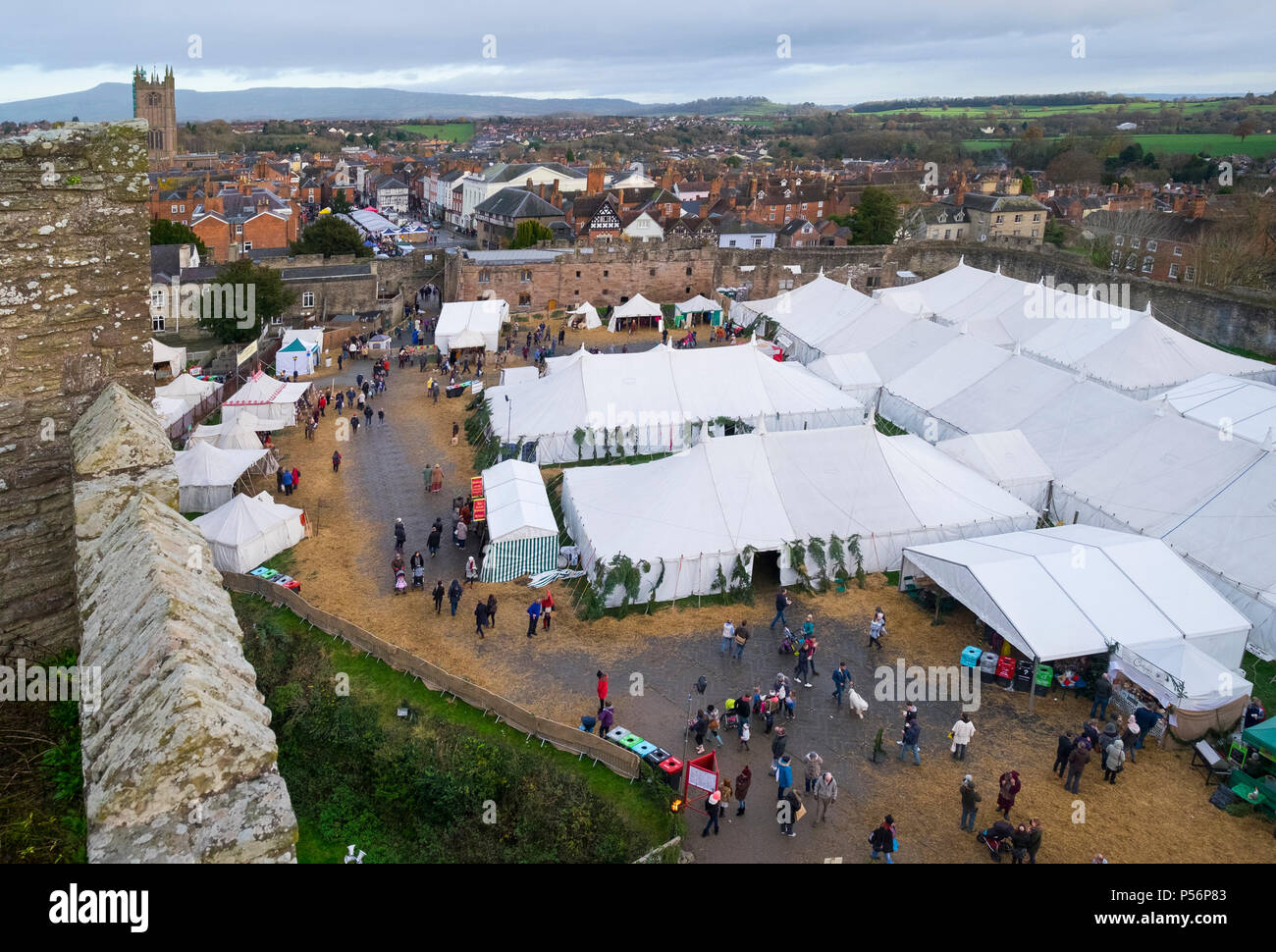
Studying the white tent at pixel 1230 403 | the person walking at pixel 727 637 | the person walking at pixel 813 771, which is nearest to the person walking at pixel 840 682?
the person walking at pixel 727 637

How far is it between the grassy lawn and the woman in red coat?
340 cm

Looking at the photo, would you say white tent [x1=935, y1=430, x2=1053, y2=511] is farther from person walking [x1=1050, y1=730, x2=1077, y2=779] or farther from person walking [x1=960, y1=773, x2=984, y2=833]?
person walking [x1=960, y1=773, x2=984, y2=833]

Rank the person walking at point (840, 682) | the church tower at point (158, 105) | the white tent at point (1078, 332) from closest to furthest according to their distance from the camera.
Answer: the person walking at point (840, 682), the white tent at point (1078, 332), the church tower at point (158, 105)

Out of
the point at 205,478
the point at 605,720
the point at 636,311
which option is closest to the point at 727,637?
the point at 605,720

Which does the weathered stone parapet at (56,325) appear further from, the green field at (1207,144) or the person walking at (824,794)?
the green field at (1207,144)

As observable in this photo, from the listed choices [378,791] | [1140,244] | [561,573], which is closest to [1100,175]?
[1140,244]

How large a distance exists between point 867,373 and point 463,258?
56.3 feet

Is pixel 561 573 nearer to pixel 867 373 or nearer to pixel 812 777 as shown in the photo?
pixel 812 777

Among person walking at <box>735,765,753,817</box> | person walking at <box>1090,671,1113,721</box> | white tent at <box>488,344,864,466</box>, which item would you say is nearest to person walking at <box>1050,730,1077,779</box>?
person walking at <box>1090,671,1113,721</box>

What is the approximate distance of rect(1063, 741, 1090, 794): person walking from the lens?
1062 cm

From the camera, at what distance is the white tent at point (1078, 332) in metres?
23.1

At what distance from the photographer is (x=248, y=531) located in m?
15.9

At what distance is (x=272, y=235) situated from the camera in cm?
5025

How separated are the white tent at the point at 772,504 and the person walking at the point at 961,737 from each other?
4.47 meters
